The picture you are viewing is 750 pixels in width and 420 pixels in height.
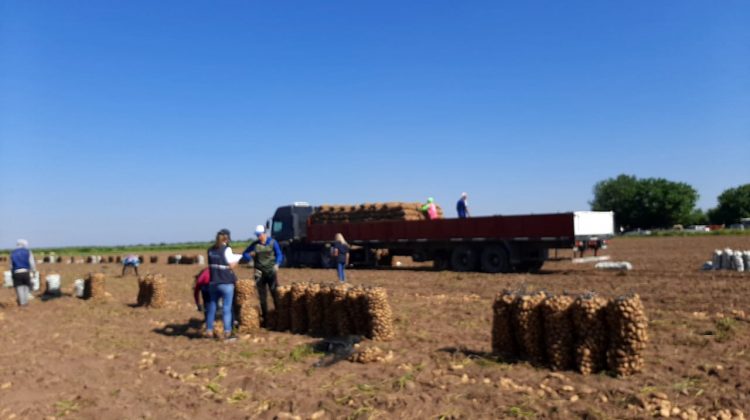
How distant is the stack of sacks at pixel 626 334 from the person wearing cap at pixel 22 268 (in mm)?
13969

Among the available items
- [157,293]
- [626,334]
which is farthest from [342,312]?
[157,293]

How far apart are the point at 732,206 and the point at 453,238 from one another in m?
105

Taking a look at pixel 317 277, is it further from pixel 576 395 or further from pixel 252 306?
pixel 576 395

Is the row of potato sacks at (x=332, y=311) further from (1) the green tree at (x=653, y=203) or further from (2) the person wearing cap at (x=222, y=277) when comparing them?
(1) the green tree at (x=653, y=203)

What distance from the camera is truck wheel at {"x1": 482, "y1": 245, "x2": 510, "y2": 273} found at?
69.5 feet

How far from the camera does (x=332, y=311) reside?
10039 millimetres

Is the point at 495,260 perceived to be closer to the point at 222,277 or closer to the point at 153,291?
the point at 153,291

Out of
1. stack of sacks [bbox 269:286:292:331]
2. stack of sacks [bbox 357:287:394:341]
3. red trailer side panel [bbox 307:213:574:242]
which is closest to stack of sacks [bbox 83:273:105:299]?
stack of sacks [bbox 269:286:292:331]

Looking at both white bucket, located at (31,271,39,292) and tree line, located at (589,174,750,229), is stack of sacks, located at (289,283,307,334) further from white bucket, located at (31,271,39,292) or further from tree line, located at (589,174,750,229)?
tree line, located at (589,174,750,229)

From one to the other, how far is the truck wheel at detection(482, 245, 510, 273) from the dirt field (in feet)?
27.7

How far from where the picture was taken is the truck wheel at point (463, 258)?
22.2 metres

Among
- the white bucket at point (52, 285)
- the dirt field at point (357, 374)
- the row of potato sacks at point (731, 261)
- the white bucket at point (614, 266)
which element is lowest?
the dirt field at point (357, 374)

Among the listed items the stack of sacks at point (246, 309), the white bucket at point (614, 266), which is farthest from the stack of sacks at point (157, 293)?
the white bucket at point (614, 266)

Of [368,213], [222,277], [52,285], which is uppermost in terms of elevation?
[368,213]
